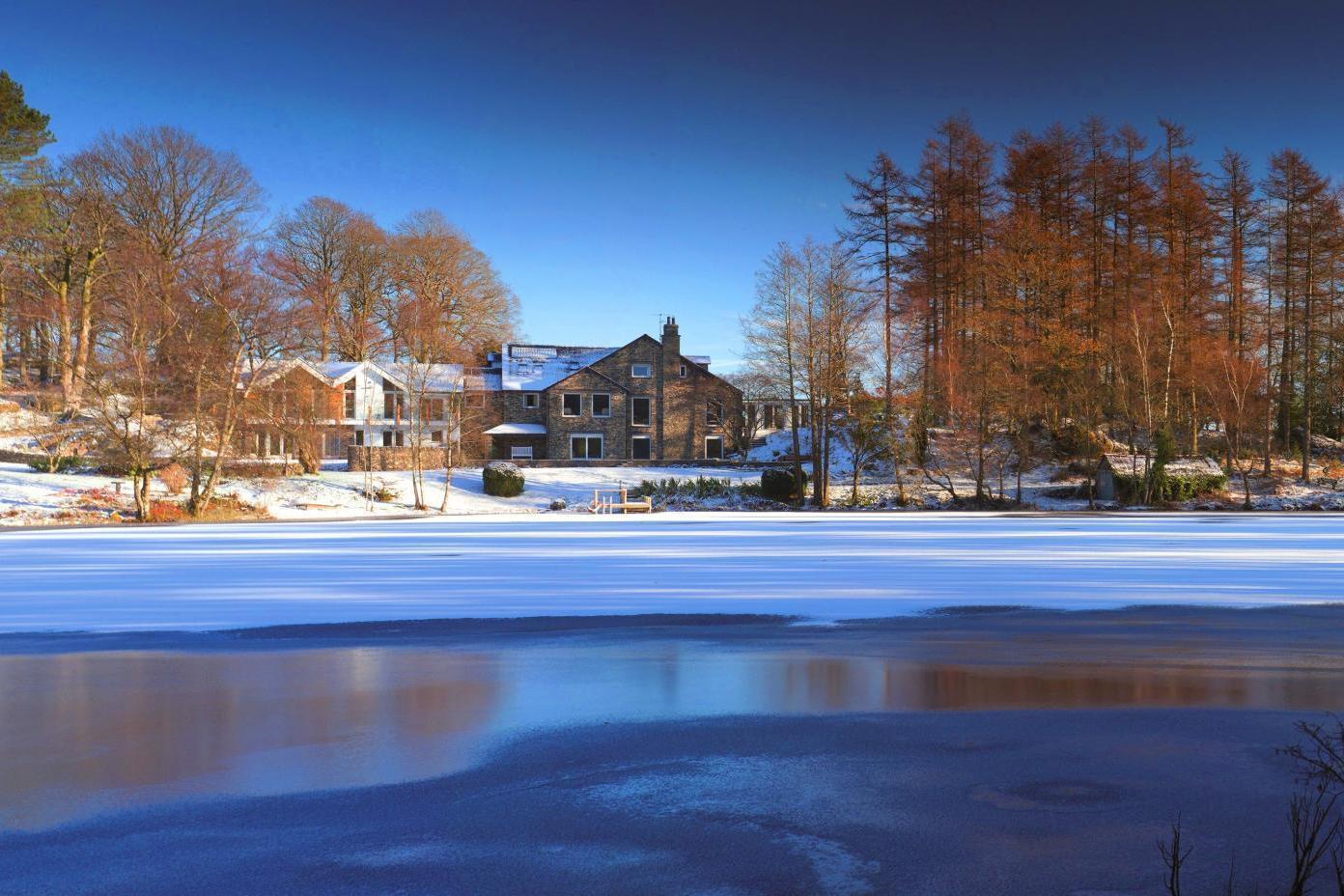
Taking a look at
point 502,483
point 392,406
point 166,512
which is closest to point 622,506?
point 502,483

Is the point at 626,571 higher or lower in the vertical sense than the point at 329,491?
lower

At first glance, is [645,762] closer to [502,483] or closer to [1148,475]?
[1148,475]

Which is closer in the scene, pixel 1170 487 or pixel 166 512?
pixel 166 512

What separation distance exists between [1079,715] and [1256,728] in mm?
1013

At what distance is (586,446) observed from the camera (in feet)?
182

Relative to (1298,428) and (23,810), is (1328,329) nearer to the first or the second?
(1298,428)

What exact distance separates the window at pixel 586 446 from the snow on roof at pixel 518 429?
1865mm

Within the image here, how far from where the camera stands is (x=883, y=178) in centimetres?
4297

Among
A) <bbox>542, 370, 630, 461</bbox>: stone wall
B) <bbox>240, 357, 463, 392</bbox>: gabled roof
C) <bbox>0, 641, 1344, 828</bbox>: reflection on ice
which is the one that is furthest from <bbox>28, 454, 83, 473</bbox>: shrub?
<bbox>0, 641, 1344, 828</bbox>: reflection on ice

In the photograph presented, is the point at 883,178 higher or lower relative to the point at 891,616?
higher

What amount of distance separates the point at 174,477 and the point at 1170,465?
A: 117 feet

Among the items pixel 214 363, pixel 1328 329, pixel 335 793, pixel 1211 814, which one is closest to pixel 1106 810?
pixel 1211 814

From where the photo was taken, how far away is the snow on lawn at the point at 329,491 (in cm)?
2906

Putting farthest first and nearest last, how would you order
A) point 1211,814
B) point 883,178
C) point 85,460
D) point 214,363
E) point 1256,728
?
point 883,178 → point 85,460 → point 214,363 → point 1256,728 → point 1211,814
